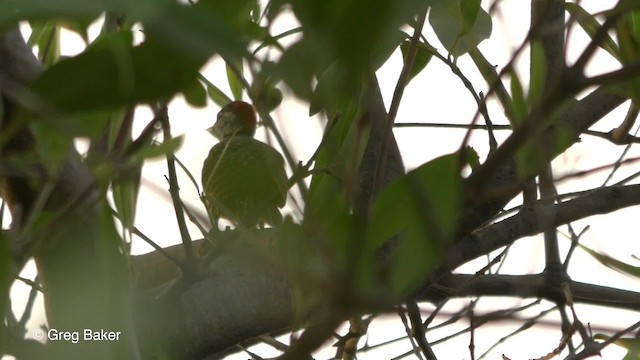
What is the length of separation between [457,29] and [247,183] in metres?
0.24

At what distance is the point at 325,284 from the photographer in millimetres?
225

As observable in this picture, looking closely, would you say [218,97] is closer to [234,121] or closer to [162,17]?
[234,121]

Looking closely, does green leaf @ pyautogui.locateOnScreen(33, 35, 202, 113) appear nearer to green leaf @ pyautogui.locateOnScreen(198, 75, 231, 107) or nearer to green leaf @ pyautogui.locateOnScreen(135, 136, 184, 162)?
green leaf @ pyautogui.locateOnScreen(135, 136, 184, 162)

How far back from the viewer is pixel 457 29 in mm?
553

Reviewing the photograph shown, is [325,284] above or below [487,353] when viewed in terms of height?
below

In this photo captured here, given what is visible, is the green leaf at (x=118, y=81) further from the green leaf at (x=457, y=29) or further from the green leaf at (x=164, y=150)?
the green leaf at (x=457, y=29)

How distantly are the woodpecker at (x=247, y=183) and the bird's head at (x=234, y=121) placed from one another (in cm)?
3

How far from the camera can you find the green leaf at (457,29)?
536 millimetres

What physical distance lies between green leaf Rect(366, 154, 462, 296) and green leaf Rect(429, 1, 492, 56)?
0.21m

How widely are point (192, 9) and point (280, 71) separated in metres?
0.02

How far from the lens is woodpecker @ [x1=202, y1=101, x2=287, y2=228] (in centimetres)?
36

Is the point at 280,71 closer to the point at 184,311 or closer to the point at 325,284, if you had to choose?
the point at 325,284

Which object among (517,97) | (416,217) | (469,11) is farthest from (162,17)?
(469,11)

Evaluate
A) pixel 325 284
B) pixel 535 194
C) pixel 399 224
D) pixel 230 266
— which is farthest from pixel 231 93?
pixel 325 284
